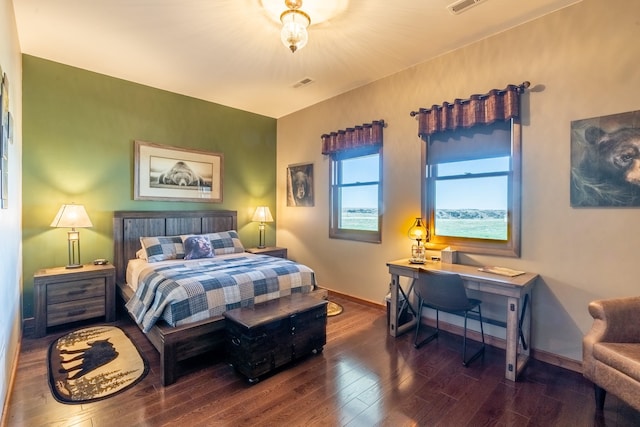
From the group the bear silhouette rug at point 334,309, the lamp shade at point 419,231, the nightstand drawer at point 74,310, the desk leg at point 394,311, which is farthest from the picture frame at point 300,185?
the nightstand drawer at point 74,310

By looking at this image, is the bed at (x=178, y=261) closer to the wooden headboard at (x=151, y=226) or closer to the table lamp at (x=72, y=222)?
the wooden headboard at (x=151, y=226)

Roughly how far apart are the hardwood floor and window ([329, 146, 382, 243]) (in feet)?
5.85

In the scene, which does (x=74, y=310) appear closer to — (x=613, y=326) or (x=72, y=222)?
(x=72, y=222)

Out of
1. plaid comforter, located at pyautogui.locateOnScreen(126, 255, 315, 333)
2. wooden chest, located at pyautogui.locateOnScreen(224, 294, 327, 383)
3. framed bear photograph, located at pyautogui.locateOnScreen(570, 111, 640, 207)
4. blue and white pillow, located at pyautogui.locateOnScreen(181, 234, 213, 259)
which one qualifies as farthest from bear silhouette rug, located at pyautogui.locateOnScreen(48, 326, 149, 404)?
framed bear photograph, located at pyautogui.locateOnScreen(570, 111, 640, 207)

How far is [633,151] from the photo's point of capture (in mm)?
2229

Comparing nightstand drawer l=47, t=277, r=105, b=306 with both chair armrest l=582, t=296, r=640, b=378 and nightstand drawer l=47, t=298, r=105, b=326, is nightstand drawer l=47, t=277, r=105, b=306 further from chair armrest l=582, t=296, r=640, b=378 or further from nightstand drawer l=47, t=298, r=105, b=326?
chair armrest l=582, t=296, r=640, b=378

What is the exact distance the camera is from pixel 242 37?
294cm

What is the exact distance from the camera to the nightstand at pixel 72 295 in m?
3.04

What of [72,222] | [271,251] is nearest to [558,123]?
[271,251]

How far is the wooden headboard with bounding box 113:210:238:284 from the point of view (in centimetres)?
387

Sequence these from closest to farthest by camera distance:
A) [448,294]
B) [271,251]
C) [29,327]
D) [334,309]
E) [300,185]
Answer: [448,294] < [29,327] < [334,309] < [271,251] < [300,185]

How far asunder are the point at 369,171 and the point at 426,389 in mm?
2676

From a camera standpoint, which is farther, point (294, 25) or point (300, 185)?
point (300, 185)

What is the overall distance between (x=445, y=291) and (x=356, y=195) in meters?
2.02
